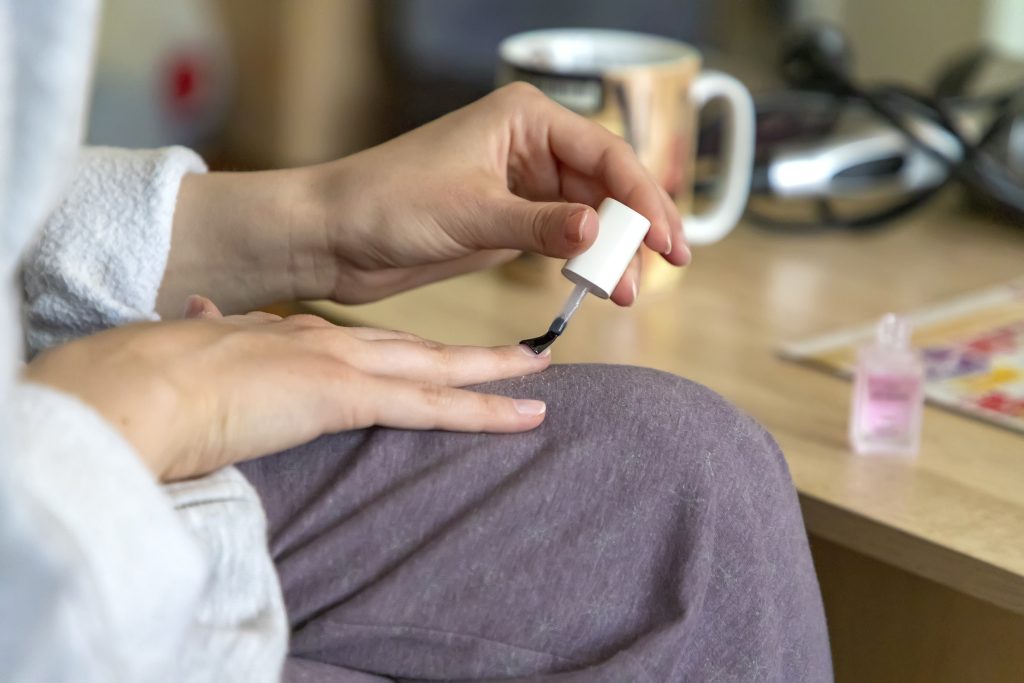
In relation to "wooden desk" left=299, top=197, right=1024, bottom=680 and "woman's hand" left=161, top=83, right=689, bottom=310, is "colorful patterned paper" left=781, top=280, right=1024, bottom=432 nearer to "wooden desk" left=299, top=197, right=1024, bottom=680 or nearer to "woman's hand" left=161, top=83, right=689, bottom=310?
"wooden desk" left=299, top=197, right=1024, bottom=680

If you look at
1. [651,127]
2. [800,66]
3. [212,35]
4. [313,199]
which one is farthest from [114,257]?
[212,35]

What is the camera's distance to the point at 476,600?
0.43 m

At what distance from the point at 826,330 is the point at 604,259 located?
0.35 metres

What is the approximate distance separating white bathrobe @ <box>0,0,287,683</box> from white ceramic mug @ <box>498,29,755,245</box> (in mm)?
553

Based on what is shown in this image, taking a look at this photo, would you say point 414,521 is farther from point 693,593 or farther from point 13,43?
point 13,43

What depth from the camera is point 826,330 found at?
85 centimetres

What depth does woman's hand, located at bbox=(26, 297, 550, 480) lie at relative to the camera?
40cm

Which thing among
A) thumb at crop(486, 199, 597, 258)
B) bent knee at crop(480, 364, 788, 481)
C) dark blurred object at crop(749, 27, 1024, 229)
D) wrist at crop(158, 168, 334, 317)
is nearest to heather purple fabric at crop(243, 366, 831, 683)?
bent knee at crop(480, 364, 788, 481)

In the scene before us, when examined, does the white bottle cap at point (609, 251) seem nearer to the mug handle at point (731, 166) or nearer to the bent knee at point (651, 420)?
the bent knee at point (651, 420)

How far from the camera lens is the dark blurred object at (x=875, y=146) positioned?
1.04 metres

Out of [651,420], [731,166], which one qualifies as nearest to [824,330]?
[731,166]

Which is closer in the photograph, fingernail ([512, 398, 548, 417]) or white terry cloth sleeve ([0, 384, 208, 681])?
white terry cloth sleeve ([0, 384, 208, 681])

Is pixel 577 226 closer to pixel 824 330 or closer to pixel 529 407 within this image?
pixel 529 407

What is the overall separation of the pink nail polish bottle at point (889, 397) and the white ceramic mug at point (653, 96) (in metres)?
0.28
